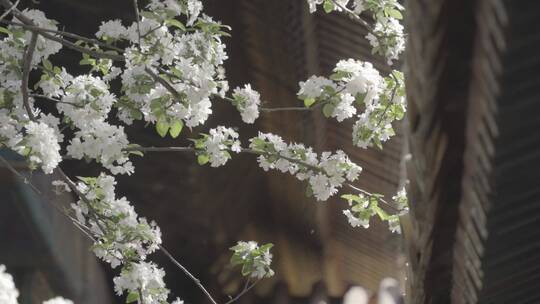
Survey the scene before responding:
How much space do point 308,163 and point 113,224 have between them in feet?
3.00

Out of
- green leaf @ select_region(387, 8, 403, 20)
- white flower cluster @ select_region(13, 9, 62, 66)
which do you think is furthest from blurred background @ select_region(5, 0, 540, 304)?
white flower cluster @ select_region(13, 9, 62, 66)

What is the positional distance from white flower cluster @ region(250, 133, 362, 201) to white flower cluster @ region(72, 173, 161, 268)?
0.61m

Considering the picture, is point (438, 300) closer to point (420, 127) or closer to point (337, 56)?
point (420, 127)

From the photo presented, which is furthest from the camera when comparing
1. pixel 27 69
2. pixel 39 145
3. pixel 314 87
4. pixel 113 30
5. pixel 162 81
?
pixel 314 87

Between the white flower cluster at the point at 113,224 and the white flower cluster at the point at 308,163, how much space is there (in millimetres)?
612

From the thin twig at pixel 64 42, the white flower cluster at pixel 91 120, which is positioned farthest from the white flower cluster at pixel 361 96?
the thin twig at pixel 64 42

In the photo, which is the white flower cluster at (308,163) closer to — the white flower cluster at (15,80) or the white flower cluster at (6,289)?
the white flower cluster at (15,80)

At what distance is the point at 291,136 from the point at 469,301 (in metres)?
4.77

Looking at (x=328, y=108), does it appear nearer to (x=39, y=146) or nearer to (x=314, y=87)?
(x=314, y=87)

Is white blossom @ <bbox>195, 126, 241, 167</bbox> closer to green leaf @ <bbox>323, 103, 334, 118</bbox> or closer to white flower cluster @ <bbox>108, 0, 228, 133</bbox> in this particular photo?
white flower cluster @ <bbox>108, 0, 228, 133</bbox>

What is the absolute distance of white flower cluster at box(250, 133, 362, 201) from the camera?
4426 millimetres

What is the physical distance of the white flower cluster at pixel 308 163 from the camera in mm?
4426

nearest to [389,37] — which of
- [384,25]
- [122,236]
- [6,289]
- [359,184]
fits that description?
[384,25]

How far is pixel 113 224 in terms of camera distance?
162 inches
